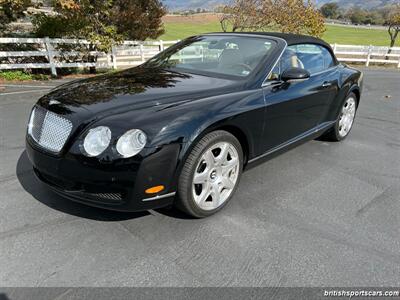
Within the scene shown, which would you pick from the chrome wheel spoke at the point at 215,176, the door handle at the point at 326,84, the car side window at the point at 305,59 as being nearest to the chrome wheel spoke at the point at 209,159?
the chrome wheel spoke at the point at 215,176

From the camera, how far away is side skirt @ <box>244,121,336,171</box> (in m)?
3.35

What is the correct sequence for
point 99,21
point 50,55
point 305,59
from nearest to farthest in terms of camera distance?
point 305,59 < point 50,55 < point 99,21

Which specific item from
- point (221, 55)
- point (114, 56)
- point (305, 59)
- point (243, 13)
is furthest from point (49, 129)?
point (243, 13)

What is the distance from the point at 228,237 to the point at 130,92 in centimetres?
149

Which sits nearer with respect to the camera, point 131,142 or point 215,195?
point 131,142

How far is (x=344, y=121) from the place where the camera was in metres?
5.14

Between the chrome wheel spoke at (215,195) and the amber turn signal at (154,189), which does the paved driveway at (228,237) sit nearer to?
the chrome wheel spoke at (215,195)

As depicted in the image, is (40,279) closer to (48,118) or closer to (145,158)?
(145,158)

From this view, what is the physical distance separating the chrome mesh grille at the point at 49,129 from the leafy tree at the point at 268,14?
601 inches

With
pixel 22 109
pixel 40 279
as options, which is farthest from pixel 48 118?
pixel 22 109

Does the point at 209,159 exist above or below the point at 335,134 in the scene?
above

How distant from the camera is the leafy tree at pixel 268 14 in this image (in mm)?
16188

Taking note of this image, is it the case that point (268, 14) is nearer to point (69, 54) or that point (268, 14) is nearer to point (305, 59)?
point (69, 54)

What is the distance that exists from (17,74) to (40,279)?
31.7 feet
